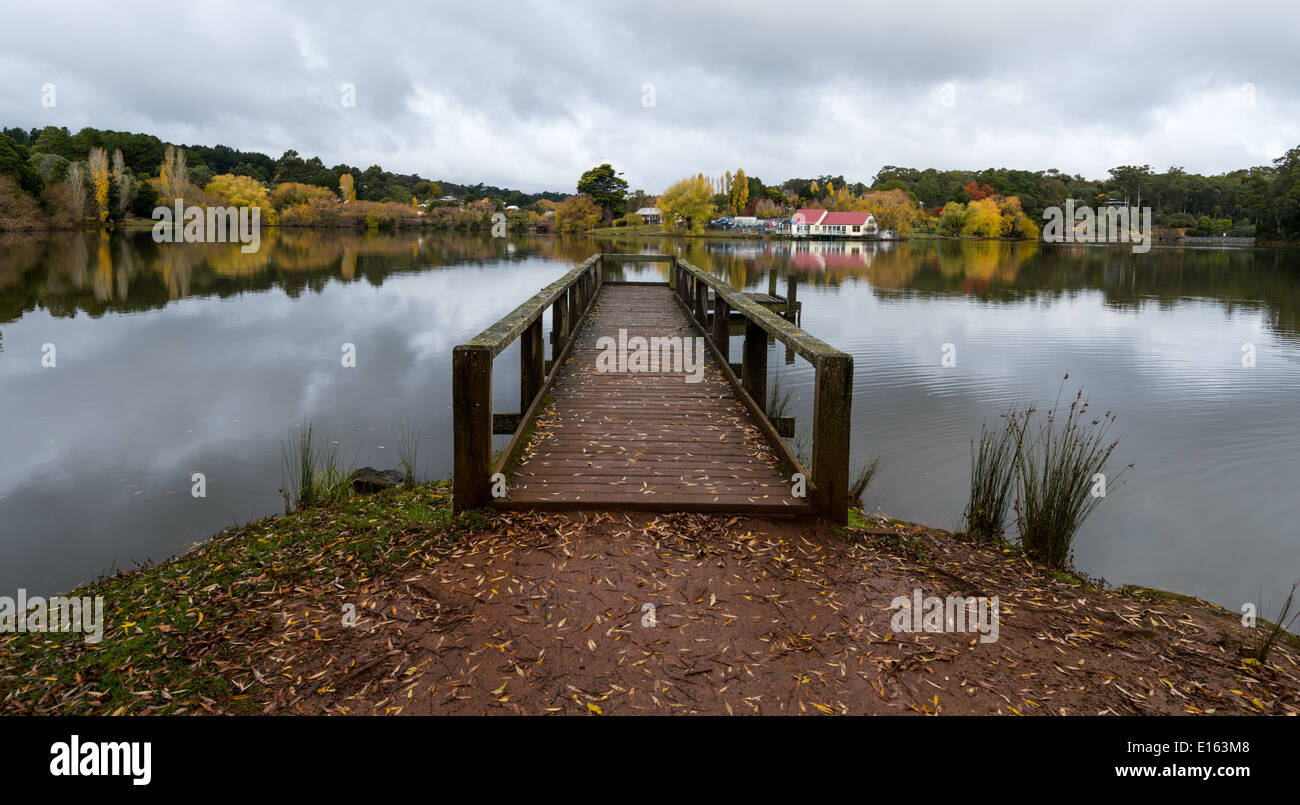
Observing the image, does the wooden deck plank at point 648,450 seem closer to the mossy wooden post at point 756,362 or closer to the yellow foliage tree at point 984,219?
the mossy wooden post at point 756,362

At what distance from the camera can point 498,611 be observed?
3578 mm

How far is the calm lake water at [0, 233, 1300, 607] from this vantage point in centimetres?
675

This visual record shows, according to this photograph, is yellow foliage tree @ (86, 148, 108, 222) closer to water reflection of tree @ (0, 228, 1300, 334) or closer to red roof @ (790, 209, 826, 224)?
water reflection of tree @ (0, 228, 1300, 334)

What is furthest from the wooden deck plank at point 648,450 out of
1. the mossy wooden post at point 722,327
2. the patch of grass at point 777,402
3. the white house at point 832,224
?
the white house at point 832,224

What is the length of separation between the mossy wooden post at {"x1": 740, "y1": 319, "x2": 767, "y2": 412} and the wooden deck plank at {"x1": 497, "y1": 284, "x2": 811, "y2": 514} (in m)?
0.21

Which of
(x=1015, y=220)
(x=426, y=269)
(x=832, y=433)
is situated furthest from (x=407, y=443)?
(x=1015, y=220)

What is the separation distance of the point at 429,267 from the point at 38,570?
32.6m

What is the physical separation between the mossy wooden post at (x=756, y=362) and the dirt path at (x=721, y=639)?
7.85ft

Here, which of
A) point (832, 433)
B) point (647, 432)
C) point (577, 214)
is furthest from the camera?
point (577, 214)

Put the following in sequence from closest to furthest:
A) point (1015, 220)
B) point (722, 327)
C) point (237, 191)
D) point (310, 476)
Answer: point (310, 476) < point (722, 327) < point (237, 191) < point (1015, 220)

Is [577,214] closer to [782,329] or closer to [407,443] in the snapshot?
[407,443]

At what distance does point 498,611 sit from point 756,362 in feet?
12.5
